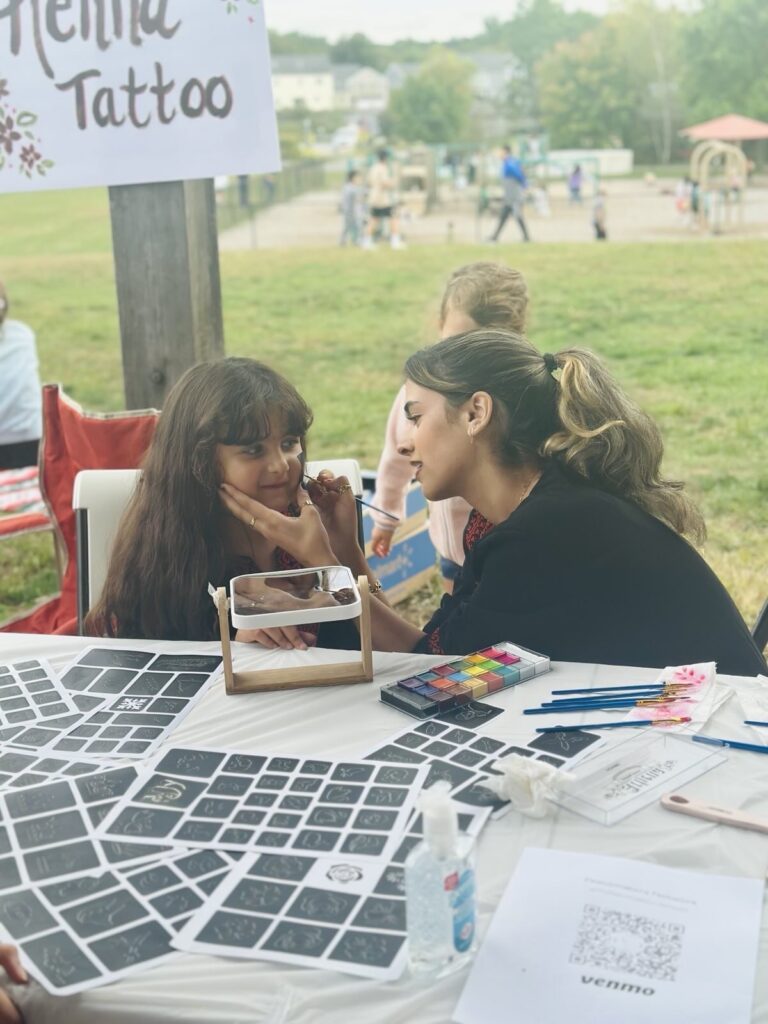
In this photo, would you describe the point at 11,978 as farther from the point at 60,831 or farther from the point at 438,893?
the point at 438,893

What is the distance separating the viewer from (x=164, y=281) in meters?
2.83

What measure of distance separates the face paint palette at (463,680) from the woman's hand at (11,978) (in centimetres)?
62

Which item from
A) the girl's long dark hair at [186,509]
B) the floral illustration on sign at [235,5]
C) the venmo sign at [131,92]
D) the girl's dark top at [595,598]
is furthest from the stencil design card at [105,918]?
the floral illustration on sign at [235,5]

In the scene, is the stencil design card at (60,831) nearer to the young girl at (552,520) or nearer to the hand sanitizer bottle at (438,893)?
the hand sanitizer bottle at (438,893)

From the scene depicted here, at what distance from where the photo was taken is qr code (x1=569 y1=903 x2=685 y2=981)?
1.03 metres

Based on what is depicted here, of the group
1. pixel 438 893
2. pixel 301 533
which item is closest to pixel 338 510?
pixel 301 533

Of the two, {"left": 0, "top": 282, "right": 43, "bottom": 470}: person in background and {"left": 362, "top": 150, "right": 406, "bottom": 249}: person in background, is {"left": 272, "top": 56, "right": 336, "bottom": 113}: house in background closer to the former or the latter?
{"left": 362, "top": 150, "right": 406, "bottom": 249}: person in background

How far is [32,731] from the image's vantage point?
155 cm

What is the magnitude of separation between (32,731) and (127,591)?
20.7 inches

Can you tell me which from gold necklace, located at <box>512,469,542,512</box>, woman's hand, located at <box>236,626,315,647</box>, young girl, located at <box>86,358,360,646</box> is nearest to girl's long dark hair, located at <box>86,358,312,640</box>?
young girl, located at <box>86,358,360,646</box>

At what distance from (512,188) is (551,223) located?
143 centimetres

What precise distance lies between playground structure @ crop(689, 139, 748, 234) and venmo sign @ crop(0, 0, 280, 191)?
389 inches

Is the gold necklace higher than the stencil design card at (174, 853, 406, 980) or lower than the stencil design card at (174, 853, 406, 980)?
higher

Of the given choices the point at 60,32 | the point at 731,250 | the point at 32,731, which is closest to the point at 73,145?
the point at 60,32
